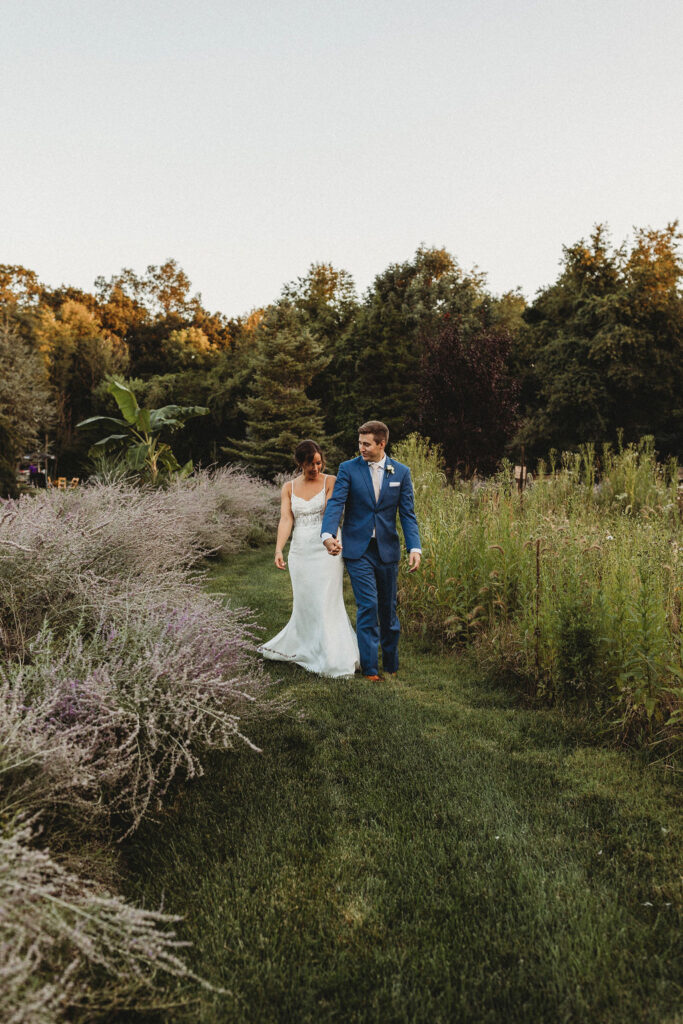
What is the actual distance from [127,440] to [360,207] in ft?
38.2

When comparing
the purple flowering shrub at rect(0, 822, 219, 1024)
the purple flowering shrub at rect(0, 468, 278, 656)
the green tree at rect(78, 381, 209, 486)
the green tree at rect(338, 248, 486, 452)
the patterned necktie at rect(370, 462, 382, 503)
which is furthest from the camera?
the green tree at rect(338, 248, 486, 452)

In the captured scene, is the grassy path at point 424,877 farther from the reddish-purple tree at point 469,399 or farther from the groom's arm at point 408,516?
the reddish-purple tree at point 469,399

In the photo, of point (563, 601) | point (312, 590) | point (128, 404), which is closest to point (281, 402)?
point (128, 404)

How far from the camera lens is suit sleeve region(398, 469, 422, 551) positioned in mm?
4914

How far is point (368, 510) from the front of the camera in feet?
16.3

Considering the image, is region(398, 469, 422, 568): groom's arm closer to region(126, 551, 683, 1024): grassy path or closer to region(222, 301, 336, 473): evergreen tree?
region(126, 551, 683, 1024): grassy path

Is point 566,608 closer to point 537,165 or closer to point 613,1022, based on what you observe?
point 613,1022

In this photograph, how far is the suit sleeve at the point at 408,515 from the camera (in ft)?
16.1

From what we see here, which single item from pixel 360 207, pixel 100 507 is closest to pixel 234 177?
pixel 360 207

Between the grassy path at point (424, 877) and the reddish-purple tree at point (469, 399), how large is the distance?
8.38 metres

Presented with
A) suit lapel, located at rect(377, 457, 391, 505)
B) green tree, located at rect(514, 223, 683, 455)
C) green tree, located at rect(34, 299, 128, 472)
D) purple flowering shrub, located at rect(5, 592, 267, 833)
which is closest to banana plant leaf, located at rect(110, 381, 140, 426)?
suit lapel, located at rect(377, 457, 391, 505)

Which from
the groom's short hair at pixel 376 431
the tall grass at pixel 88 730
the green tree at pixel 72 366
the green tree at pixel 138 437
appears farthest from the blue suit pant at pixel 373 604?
the green tree at pixel 72 366

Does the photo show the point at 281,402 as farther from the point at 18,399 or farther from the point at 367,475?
the point at 367,475

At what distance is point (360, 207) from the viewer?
Result: 20.2 metres
